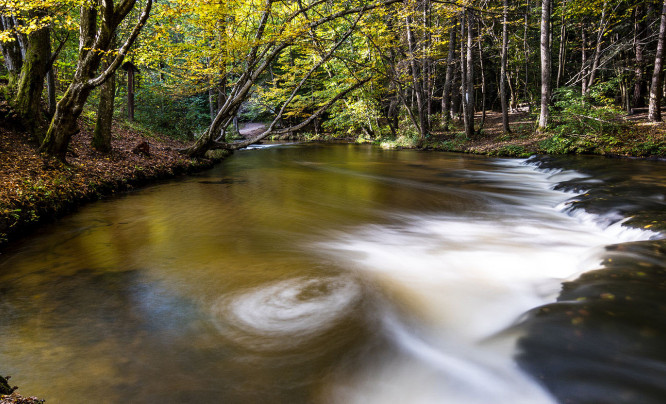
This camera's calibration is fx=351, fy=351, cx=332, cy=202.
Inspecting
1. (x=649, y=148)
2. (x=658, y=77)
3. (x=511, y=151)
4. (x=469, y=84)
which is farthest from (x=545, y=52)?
(x=649, y=148)

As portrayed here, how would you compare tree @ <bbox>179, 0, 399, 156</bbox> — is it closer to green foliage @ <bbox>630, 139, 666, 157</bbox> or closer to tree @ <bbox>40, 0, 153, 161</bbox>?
tree @ <bbox>40, 0, 153, 161</bbox>

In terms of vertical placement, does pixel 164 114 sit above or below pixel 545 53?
below

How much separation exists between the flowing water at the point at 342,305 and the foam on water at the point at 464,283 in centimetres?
2

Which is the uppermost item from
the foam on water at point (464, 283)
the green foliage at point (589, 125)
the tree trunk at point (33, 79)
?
the tree trunk at point (33, 79)

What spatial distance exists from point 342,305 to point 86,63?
7.39 m

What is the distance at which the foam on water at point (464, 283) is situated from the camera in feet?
7.63

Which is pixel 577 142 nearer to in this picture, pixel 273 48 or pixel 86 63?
pixel 273 48

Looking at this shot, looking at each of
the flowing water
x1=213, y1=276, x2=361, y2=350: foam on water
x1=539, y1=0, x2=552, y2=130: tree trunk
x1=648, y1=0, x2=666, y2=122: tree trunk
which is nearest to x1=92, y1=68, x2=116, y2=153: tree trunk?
the flowing water

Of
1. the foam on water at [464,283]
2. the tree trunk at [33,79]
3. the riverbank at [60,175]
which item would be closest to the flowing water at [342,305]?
the foam on water at [464,283]

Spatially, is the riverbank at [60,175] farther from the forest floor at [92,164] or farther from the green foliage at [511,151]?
the green foliage at [511,151]

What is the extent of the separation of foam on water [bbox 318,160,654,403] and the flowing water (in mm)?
18

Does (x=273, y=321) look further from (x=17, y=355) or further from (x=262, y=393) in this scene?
(x=17, y=355)

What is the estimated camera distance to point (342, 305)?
11.0 feet

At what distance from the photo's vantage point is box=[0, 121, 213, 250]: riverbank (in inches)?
209
